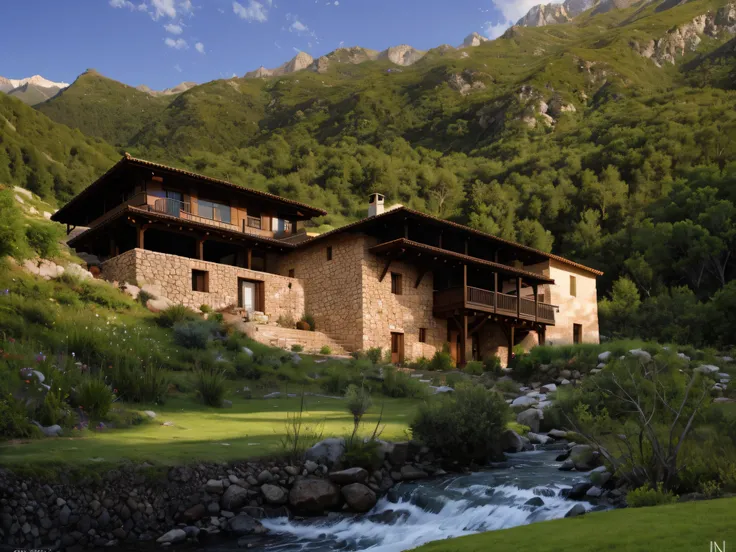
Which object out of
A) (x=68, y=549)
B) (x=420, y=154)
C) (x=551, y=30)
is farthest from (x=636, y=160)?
(x=551, y=30)

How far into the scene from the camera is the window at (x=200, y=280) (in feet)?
93.3

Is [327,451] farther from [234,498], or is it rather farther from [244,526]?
[244,526]

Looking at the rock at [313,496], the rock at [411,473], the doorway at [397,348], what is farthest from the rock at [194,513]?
the doorway at [397,348]

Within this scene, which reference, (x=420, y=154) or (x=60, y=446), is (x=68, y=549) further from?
(x=420, y=154)

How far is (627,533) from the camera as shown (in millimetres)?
5465

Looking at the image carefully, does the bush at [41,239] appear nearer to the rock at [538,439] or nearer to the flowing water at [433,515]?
the flowing water at [433,515]

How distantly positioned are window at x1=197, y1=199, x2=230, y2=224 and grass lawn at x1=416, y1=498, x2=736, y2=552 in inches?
1086

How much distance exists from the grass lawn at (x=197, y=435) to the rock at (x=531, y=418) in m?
2.60

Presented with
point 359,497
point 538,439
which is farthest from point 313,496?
point 538,439

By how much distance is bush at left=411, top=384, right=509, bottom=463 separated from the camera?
11.7m

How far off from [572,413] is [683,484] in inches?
256

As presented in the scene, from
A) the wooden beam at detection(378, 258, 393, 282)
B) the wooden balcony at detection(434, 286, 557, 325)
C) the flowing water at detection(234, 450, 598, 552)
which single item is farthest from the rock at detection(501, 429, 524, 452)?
the wooden beam at detection(378, 258, 393, 282)

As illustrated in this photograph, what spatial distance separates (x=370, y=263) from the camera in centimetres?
2861

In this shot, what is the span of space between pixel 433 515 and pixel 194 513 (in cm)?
327
